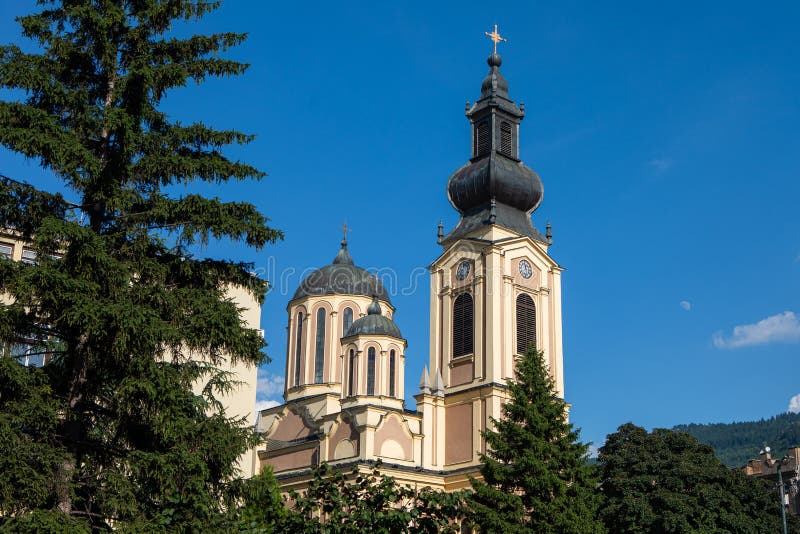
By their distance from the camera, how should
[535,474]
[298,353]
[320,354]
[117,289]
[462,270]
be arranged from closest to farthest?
1. [117,289]
2. [535,474]
3. [462,270]
4. [320,354]
5. [298,353]

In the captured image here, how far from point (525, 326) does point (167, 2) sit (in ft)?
109

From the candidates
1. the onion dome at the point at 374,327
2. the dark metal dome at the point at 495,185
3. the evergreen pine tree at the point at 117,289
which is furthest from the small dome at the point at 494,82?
the evergreen pine tree at the point at 117,289

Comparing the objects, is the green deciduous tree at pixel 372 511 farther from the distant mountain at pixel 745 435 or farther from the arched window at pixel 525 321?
the distant mountain at pixel 745 435

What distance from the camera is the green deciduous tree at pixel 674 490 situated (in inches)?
1495

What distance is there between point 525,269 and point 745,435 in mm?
135309

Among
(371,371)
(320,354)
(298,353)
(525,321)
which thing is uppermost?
(298,353)

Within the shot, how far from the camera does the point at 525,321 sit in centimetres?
4822

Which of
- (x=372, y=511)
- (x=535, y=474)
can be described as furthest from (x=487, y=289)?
(x=372, y=511)

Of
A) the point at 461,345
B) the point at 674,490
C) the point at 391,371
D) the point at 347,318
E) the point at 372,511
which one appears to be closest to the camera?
the point at 372,511

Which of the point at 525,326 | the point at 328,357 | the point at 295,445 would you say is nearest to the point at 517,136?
the point at 525,326

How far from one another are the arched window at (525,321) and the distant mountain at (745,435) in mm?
105542

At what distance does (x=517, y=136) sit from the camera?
51406 mm

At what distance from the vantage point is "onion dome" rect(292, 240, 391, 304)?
5728 centimetres

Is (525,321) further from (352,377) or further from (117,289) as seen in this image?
(117,289)
